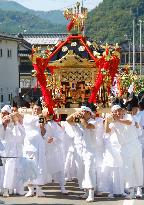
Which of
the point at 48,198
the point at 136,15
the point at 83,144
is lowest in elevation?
the point at 48,198

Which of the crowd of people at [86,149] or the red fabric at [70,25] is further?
the red fabric at [70,25]

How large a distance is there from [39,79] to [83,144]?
16.7 feet

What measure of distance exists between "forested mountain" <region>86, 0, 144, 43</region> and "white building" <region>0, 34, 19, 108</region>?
5449cm

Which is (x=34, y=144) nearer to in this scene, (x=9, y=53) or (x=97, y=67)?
(x=97, y=67)

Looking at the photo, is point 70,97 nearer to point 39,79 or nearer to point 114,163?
point 39,79

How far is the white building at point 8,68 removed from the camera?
52156mm

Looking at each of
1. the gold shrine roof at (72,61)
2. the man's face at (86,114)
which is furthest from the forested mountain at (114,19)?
the man's face at (86,114)

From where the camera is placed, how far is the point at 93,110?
1249cm

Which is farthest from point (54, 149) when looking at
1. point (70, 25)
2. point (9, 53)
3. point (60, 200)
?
point (9, 53)

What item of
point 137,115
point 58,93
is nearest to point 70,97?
point 58,93

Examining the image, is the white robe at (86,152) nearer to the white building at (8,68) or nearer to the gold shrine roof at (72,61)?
the gold shrine roof at (72,61)

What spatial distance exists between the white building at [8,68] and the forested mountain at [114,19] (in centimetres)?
5449

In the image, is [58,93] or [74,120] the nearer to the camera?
[74,120]

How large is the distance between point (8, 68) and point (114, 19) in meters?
67.5
